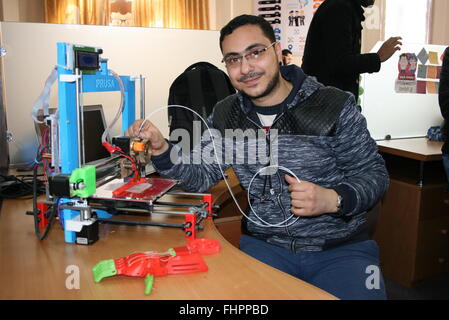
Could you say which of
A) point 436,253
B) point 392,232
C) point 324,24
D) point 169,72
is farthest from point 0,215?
point 436,253

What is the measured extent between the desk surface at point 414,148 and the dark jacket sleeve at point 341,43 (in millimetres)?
567

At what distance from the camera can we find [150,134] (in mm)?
1245

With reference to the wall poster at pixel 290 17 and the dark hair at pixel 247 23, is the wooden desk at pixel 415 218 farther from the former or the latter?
the wall poster at pixel 290 17

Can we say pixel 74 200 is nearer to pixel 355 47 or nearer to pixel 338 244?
pixel 338 244

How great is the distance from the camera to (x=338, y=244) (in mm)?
1268

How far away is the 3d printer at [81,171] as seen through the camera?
103 centimetres

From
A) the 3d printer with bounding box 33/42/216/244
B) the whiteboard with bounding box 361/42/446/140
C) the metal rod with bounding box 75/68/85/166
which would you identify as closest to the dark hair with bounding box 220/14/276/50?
the 3d printer with bounding box 33/42/216/244

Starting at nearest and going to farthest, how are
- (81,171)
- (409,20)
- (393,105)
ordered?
1. (81,171)
2. (393,105)
3. (409,20)

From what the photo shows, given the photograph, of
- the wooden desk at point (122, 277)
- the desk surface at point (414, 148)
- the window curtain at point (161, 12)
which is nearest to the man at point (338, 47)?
the desk surface at point (414, 148)

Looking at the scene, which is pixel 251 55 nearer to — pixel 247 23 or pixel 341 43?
pixel 247 23

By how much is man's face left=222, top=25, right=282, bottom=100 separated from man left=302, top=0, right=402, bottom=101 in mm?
703

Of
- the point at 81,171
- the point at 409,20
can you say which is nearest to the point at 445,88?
the point at 81,171

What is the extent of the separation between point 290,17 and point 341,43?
2121 millimetres

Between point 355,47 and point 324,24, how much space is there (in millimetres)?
216
